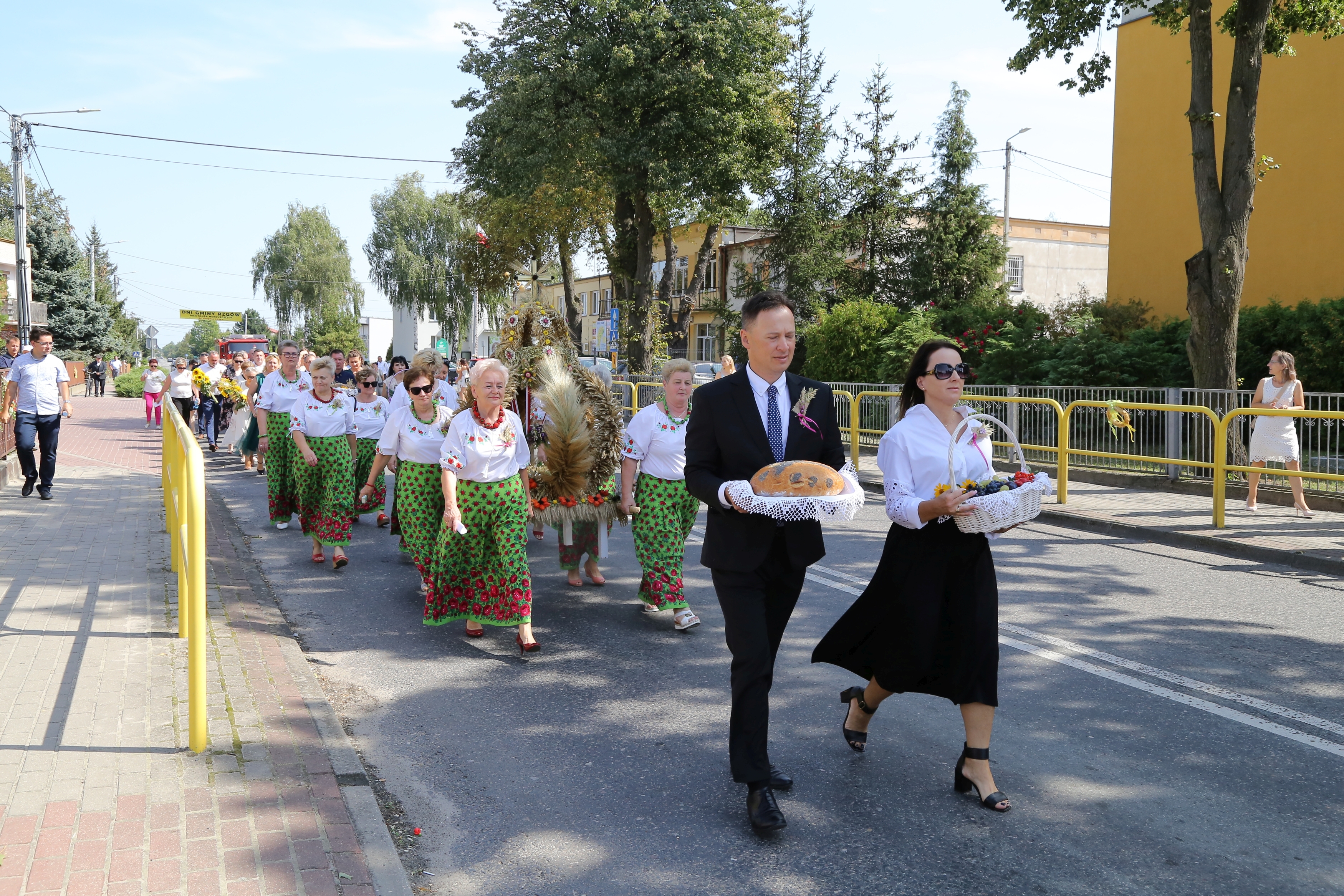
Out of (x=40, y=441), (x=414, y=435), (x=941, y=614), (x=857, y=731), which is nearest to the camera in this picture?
(x=941, y=614)

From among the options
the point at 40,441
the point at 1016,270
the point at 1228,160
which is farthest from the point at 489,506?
the point at 1016,270

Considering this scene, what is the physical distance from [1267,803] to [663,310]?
30171mm

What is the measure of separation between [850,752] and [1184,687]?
80.5 inches

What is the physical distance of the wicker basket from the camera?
12.0 ft

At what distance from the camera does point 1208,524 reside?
1076 centimetres

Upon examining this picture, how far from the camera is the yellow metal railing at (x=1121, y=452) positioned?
1192 cm

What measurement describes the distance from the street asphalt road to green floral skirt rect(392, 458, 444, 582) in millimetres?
467

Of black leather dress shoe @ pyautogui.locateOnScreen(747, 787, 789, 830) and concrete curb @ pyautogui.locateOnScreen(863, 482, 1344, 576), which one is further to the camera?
concrete curb @ pyautogui.locateOnScreen(863, 482, 1344, 576)

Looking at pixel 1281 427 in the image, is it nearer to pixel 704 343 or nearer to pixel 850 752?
pixel 850 752

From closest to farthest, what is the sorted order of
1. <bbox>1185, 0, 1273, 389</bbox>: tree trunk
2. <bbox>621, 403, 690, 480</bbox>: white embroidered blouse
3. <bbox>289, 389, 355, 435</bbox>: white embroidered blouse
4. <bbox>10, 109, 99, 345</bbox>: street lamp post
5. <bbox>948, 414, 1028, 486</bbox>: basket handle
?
<bbox>948, 414, 1028, 486</bbox>: basket handle < <bbox>621, 403, 690, 480</bbox>: white embroidered blouse < <bbox>289, 389, 355, 435</bbox>: white embroidered blouse < <bbox>1185, 0, 1273, 389</bbox>: tree trunk < <bbox>10, 109, 99, 345</bbox>: street lamp post

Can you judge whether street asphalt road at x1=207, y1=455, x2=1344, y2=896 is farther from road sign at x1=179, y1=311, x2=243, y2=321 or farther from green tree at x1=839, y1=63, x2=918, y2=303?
road sign at x1=179, y1=311, x2=243, y2=321

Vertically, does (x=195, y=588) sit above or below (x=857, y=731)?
above

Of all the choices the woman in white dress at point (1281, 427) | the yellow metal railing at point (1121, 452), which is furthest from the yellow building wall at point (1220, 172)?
the woman in white dress at point (1281, 427)

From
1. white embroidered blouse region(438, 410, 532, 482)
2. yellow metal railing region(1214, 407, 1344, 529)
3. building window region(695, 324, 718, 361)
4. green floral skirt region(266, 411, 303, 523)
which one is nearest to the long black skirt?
white embroidered blouse region(438, 410, 532, 482)
